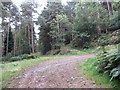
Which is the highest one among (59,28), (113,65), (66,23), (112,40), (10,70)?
(66,23)

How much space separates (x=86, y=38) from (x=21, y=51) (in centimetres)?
995

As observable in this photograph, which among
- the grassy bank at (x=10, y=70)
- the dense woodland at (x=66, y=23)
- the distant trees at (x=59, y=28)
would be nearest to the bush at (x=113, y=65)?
the grassy bank at (x=10, y=70)

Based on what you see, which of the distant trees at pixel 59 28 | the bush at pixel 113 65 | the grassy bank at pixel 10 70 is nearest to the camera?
the bush at pixel 113 65

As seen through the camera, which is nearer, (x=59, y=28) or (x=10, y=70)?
(x=10, y=70)

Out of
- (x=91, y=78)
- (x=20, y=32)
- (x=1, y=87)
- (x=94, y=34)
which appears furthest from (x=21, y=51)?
(x=91, y=78)

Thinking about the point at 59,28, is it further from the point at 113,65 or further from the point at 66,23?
the point at 113,65

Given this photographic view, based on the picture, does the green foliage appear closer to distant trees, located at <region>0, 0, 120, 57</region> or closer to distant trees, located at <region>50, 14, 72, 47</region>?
distant trees, located at <region>0, 0, 120, 57</region>

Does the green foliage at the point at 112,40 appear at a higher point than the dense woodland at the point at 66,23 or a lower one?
lower

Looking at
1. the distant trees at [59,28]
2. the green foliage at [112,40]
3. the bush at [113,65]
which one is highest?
the distant trees at [59,28]

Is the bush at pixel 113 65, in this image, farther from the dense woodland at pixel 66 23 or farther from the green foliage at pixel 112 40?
the dense woodland at pixel 66 23

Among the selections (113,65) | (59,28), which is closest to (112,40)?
(113,65)

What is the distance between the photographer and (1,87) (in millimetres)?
3500

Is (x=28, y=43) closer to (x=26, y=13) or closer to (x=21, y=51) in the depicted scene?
(x=21, y=51)

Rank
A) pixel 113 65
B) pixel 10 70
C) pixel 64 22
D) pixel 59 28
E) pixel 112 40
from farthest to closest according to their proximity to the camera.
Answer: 1. pixel 59 28
2. pixel 64 22
3. pixel 112 40
4. pixel 10 70
5. pixel 113 65
